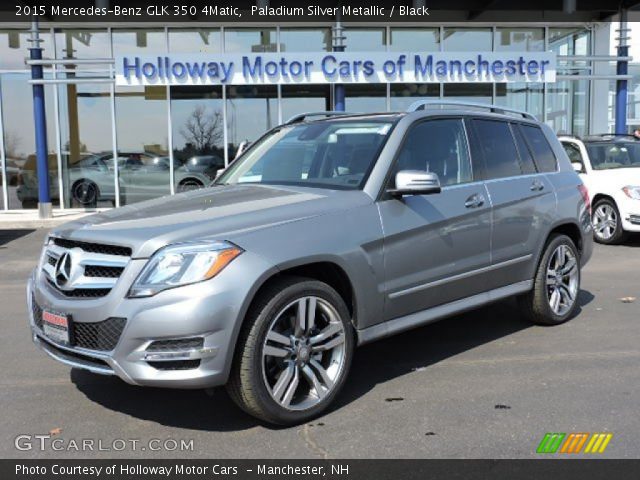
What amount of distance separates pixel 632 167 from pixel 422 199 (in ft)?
25.5

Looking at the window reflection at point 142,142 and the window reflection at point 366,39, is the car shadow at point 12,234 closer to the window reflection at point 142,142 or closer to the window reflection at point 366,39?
the window reflection at point 142,142

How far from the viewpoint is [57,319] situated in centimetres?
355

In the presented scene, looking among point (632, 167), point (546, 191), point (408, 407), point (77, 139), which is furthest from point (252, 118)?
point (408, 407)

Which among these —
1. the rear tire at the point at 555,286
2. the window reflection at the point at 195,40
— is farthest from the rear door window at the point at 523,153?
the window reflection at the point at 195,40

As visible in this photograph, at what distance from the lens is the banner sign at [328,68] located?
47.2 ft

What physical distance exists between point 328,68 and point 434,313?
36.6 ft

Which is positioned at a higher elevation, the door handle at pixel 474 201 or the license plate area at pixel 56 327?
the door handle at pixel 474 201

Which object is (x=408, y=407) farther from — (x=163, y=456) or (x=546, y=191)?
(x=546, y=191)

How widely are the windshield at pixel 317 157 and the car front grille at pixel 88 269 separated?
1455mm

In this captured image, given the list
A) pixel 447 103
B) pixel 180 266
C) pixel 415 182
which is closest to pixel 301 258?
pixel 180 266

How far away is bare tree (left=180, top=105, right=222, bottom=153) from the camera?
16.3m

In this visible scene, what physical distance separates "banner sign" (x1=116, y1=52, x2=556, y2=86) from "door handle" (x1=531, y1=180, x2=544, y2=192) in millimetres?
9866
